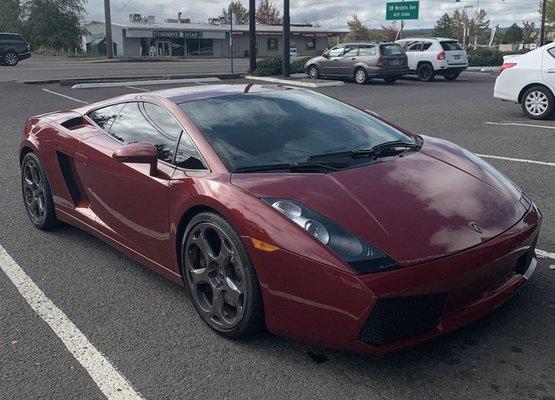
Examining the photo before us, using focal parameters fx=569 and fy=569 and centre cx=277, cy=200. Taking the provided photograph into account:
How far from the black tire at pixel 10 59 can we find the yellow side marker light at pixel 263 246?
32.5m

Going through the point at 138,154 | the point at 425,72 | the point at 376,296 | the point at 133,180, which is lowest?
the point at 376,296

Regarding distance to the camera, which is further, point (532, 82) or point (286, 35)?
point (286, 35)

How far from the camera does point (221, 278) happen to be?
118 inches

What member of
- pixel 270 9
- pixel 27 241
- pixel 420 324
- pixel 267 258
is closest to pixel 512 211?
pixel 420 324

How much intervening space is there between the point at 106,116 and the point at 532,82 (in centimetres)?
898

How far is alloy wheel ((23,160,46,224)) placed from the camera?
4742 mm

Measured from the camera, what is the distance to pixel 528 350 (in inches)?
111

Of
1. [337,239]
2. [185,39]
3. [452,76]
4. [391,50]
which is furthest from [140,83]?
[185,39]

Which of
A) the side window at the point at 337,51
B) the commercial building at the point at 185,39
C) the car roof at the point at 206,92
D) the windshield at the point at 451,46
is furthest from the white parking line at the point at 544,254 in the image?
the commercial building at the point at 185,39

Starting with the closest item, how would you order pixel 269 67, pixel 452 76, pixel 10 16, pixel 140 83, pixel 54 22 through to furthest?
1. pixel 140 83
2. pixel 452 76
3. pixel 269 67
4. pixel 54 22
5. pixel 10 16

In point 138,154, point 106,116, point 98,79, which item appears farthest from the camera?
point 98,79

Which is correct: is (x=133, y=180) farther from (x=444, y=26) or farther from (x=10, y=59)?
(x=444, y=26)

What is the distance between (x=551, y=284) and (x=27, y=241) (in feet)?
12.8

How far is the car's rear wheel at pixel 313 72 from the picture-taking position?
2221 centimetres
